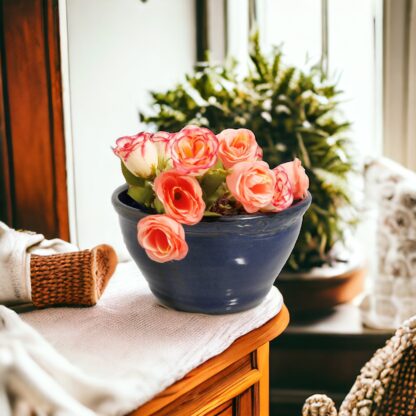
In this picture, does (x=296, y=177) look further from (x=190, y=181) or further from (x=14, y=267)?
(x=14, y=267)

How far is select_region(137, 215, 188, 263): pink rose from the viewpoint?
0.80 m

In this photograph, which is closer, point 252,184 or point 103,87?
point 252,184

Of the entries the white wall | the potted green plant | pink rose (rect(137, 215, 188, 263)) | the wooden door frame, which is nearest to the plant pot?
the potted green plant

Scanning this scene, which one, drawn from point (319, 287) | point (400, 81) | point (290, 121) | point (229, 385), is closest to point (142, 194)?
point (229, 385)

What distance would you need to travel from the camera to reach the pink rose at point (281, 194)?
84 cm

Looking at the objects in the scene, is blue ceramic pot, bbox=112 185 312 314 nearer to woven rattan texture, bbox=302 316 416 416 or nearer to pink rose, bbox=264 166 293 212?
pink rose, bbox=264 166 293 212

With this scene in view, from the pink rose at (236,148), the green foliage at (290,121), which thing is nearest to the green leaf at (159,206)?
the pink rose at (236,148)

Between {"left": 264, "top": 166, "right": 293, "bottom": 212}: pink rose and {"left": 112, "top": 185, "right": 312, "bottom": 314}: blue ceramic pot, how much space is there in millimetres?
12

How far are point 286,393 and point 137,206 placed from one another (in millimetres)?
1273

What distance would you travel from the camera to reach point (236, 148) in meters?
0.86

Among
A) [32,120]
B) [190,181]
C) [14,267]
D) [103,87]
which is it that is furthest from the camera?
[103,87]

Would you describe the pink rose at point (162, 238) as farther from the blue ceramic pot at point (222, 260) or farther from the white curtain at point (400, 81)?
the white curtain at point (400, 81)

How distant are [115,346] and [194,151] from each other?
282 mm

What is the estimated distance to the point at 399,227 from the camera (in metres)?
1.73
